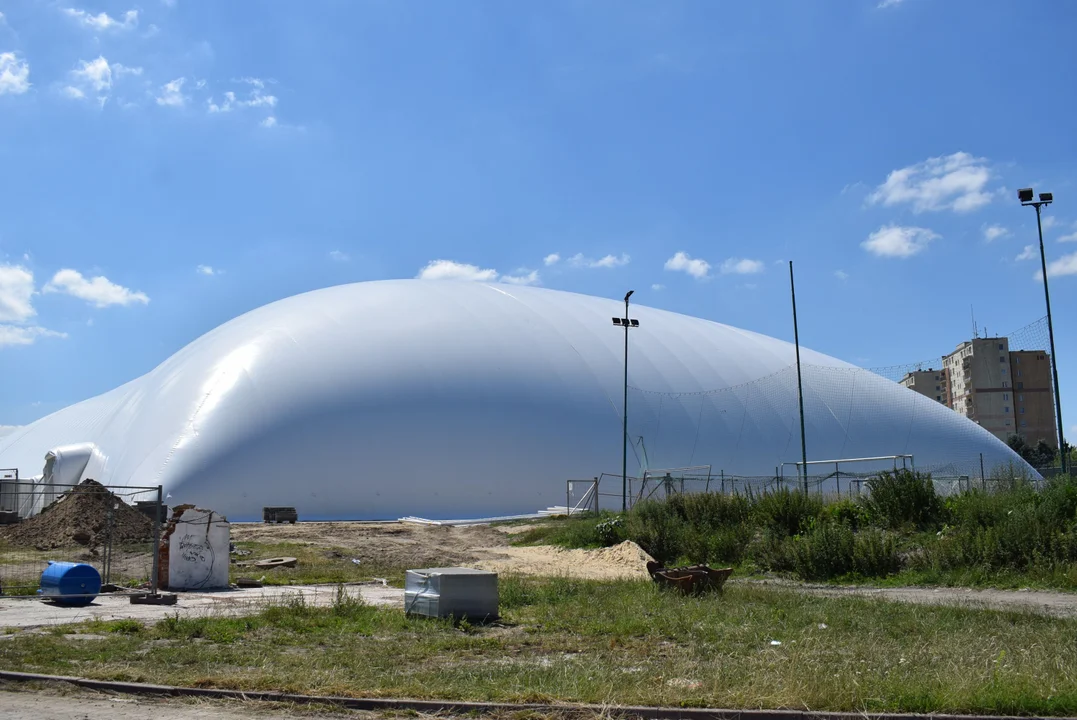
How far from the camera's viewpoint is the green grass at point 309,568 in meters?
22.0

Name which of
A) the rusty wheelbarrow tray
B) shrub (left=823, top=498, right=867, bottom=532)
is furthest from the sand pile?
the rusty wheelbarrow tray

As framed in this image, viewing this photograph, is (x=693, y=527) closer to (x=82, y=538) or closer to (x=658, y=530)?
(x=658, y=530)

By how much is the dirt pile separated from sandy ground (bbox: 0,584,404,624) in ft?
38.3

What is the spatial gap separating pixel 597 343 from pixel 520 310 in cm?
498

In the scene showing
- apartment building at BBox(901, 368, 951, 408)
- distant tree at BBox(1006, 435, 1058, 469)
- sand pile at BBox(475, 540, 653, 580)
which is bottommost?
sand pile at BBox(475, 540, 653, 580)

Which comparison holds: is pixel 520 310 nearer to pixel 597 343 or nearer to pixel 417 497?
pixel 597 343

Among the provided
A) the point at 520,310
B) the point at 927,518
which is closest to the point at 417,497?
the point at 520,310

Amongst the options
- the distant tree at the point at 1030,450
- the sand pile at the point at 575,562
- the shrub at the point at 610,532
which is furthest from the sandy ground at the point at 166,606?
the distant tree at the point at 1030,450

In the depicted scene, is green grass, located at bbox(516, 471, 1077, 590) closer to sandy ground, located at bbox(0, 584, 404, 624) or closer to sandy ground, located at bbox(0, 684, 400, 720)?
sandy ground, located at bbox(0, 584, 404, 624)

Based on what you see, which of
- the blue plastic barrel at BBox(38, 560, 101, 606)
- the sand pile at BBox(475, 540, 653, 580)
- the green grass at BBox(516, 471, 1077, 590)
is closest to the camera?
the blue plastic barrel at BBox(38, 560, 101, 606)

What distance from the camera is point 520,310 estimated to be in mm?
54000

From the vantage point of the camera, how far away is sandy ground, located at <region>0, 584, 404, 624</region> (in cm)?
1445

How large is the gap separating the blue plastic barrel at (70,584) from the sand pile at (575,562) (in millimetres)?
10345

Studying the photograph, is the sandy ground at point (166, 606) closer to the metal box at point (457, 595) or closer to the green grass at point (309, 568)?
the metal box at point (457, 595)
